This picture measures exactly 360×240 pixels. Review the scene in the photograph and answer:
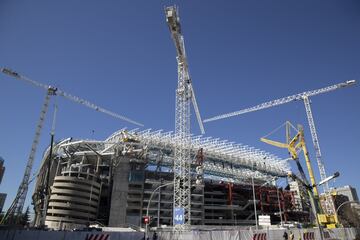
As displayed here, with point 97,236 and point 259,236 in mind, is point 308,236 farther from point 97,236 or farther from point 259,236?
point 97,236

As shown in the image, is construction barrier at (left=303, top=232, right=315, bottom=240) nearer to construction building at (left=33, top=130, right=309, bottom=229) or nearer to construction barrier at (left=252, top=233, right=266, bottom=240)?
construction barrier at (left=252, top=233, right=266, bottom=240)

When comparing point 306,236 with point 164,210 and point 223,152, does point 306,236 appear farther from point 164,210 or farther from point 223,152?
point 223,152

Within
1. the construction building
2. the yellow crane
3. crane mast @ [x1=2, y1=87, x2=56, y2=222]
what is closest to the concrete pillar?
the construction building

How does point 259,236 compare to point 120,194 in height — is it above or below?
below

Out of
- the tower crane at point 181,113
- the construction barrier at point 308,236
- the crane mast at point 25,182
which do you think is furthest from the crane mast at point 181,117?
the crane mast at point 25,182

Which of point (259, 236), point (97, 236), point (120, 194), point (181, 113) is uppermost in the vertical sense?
point (181, 113)

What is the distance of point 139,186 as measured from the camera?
95688mm

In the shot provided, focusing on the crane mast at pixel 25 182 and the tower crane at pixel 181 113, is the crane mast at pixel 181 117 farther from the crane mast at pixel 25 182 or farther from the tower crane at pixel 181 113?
the crane mast at pixel 25 182

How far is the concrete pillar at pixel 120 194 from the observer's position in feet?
289

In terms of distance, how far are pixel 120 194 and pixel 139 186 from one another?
713cm

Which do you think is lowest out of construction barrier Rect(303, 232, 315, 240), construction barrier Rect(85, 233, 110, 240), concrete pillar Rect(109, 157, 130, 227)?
construction barrier Rect(85, 233, 110, 240)

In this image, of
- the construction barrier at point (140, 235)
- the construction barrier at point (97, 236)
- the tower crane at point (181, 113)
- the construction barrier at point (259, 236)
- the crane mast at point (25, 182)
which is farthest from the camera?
the crane mast at point (25, 182)

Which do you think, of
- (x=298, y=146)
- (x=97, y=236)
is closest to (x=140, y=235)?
(x=97, y=236)

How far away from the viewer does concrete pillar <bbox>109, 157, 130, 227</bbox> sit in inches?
3465
